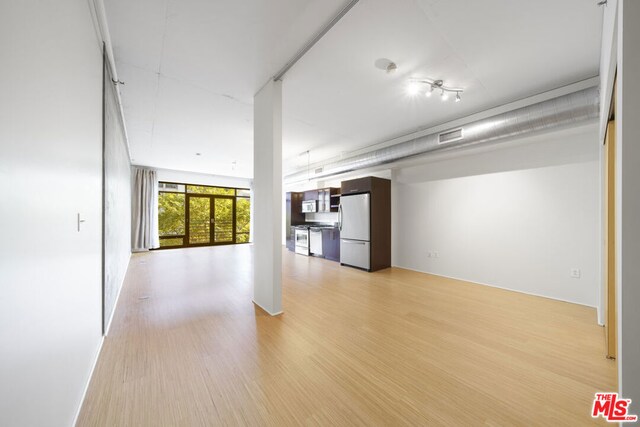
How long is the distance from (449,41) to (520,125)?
1685 mm

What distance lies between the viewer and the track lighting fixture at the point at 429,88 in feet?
9.45

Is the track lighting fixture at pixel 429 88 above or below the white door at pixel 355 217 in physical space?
above

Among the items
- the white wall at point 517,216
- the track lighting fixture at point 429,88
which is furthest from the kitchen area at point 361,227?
the track lighting fixture at point 429,88

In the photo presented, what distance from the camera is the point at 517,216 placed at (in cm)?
379

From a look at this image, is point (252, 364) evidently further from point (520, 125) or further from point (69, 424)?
point (520, 125)

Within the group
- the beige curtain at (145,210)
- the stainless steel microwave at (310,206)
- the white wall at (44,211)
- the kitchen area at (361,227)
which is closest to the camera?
the white wall at (44,211)

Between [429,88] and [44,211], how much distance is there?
3605mm

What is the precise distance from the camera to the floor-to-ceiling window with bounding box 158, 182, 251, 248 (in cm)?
833

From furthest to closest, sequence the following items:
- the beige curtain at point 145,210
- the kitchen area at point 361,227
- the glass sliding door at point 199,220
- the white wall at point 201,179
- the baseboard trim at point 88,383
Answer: the glass sliding door at point 199,220, the white wall at point 201,179, the beige curtain at point 145,210, the kitchen area at point 361,227, the baseboard trim at point 88,383

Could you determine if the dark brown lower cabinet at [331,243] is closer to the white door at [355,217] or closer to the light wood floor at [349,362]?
the white door at [355,217]

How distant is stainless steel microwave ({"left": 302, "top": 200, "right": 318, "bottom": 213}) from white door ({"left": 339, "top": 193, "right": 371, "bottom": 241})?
1679mm
